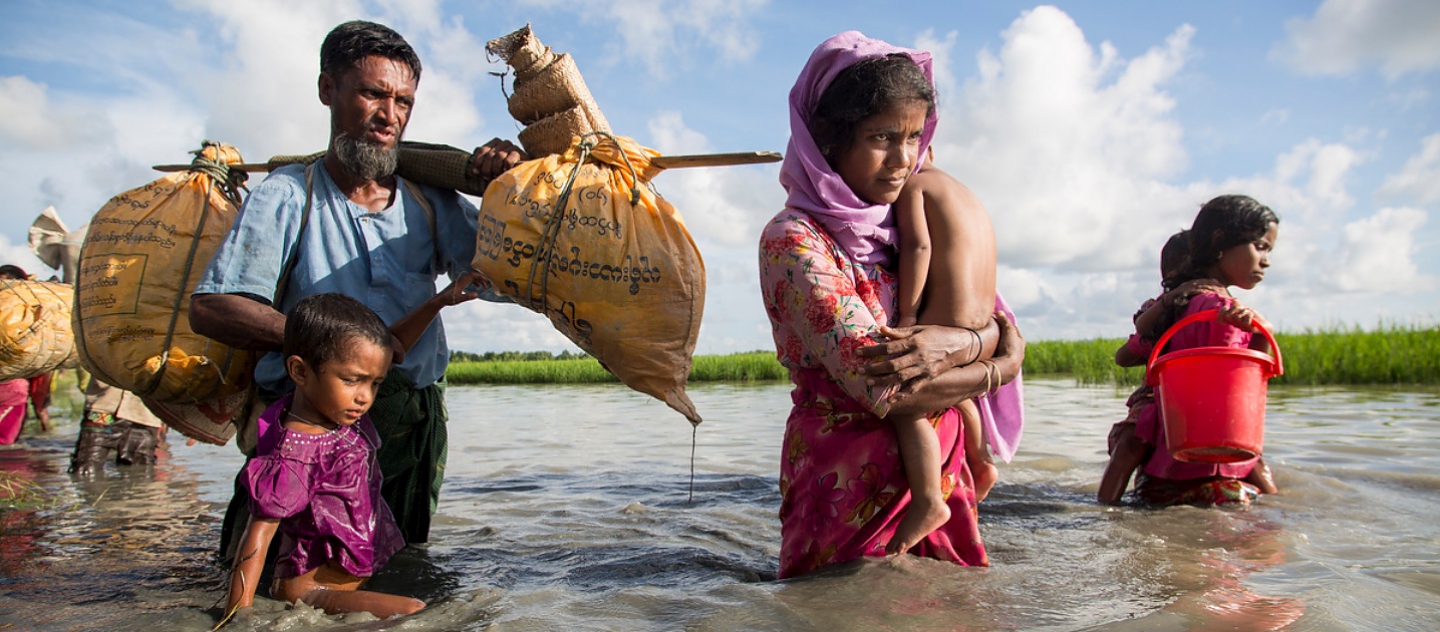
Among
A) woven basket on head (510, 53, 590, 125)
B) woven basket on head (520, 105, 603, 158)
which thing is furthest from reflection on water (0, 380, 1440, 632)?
woven basket on head (510, 53, 590, 125)

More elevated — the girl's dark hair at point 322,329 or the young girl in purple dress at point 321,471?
the girl's dark hair at point 322,329

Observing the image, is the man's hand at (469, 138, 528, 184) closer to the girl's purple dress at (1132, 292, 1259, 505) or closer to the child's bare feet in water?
the child's bare feet in water

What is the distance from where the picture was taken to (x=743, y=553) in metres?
3.37

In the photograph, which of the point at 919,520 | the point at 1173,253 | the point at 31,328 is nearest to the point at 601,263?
the point at 919,520

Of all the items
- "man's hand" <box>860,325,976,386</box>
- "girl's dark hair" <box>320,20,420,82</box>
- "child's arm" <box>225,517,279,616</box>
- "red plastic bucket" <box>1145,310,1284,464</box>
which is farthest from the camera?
"red plastic bucket" <box>1145,310,1284,464</box>

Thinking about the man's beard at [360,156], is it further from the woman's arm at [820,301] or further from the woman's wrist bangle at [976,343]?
the woman's wrist bangle at [976,343]

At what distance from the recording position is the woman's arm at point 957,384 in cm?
194

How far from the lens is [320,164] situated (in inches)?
109

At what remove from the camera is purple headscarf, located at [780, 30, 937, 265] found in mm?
2053

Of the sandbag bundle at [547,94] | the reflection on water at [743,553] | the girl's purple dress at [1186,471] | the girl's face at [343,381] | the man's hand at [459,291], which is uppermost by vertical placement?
the sandbag bundle at [547,94]

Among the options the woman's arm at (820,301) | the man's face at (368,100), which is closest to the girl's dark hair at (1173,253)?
the woman's arm at (820,301)

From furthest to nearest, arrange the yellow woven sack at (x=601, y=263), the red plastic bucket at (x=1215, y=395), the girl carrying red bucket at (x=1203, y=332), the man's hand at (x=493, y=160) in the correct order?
the girl carrying red bucket at (x=1203, y=332), the red plastic bucket at (x=1215, y=395), the man's hand at (x=493, y=160), the yellow woven sack at (x=601, y=263)

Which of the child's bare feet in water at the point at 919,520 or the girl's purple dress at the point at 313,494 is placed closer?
the child's bare feet in water at the point at 919,520

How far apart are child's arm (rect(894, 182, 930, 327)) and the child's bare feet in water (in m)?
0.40
